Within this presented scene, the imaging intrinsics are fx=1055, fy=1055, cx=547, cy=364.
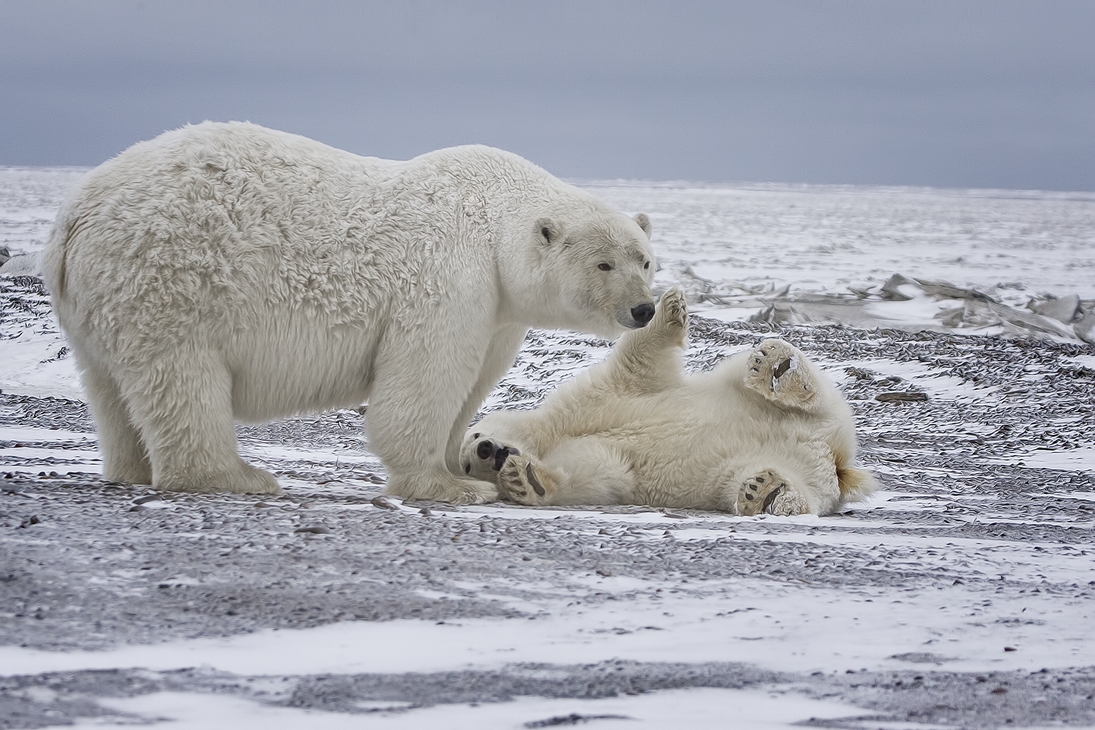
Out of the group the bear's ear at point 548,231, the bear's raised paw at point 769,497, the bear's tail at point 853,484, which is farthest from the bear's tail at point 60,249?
the bear's tail at point 853,484

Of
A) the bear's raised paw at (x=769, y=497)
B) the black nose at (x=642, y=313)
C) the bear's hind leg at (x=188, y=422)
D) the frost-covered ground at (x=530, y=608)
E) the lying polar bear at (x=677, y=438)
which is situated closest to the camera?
the frost-covered ground at (x=530, y=608)

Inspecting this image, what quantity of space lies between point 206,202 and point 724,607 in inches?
99.8

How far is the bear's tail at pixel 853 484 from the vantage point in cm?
476

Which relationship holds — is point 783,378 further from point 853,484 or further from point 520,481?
point 520,481

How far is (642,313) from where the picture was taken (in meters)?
4.39

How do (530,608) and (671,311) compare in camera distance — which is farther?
(671,311)

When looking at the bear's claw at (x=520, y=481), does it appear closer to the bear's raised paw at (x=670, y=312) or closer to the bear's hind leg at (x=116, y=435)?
→ the bear's raised paw at (x=670, y=312)

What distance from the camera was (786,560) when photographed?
10.5 feet

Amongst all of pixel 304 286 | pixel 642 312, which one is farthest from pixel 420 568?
pixel 642 312

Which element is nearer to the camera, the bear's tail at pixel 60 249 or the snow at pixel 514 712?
the snow at pixel 514 712

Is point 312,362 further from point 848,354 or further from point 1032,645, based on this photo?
point 848,354

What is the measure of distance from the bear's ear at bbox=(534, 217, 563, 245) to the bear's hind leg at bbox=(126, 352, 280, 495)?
138 centimetres

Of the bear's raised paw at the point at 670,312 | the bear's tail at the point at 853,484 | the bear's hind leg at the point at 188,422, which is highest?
the bear's raised paw at the point at 670,312

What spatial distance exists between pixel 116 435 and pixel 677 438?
2373mm
